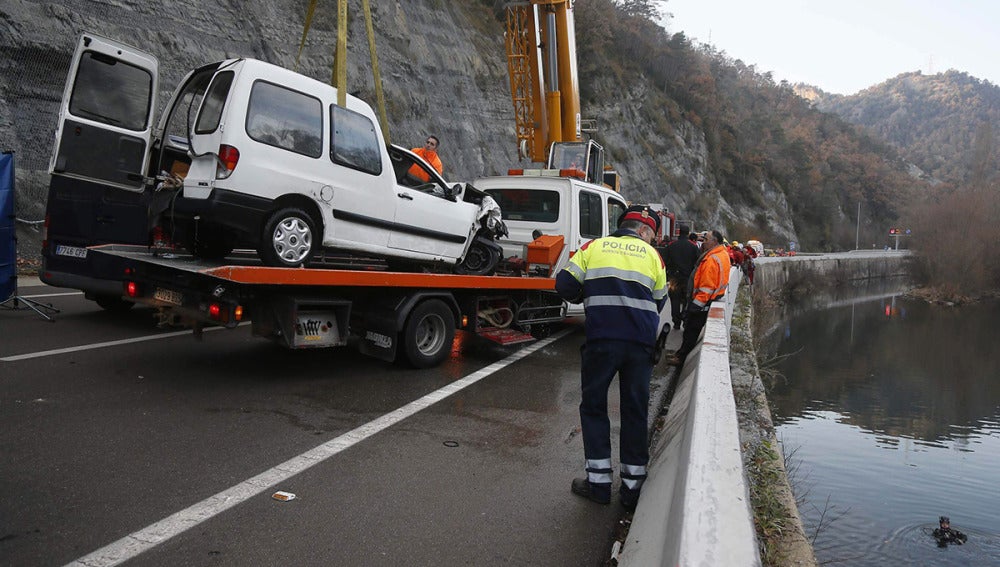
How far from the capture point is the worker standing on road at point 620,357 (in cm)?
387

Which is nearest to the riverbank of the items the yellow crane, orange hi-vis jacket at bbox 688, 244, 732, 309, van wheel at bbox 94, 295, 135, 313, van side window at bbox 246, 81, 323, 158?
orange hi-vis jacket at bbox 688, 244, 732, 309

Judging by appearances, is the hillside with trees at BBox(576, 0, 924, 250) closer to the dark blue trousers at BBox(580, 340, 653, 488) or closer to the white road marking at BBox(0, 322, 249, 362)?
the white road marking at BBox(0, 322, 249, 362)

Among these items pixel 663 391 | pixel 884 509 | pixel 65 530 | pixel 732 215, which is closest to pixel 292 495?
pixel 65 530

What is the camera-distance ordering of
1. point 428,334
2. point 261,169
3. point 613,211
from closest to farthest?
point 261,169, point 428,334, point 613,211

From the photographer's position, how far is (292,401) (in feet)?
17.7

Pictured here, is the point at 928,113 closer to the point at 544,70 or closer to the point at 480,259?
the point at 544,70

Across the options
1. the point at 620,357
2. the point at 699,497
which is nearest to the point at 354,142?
the point at 620,357

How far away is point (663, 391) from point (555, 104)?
290 inches

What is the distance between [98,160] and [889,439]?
42.0ft

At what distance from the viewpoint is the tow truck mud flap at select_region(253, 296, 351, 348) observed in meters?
5.46

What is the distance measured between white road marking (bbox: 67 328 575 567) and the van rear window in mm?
4155

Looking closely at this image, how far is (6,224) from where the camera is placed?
762 centimetres

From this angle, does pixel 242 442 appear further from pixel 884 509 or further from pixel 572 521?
pixel 884 509

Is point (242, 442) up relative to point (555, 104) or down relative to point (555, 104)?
down
